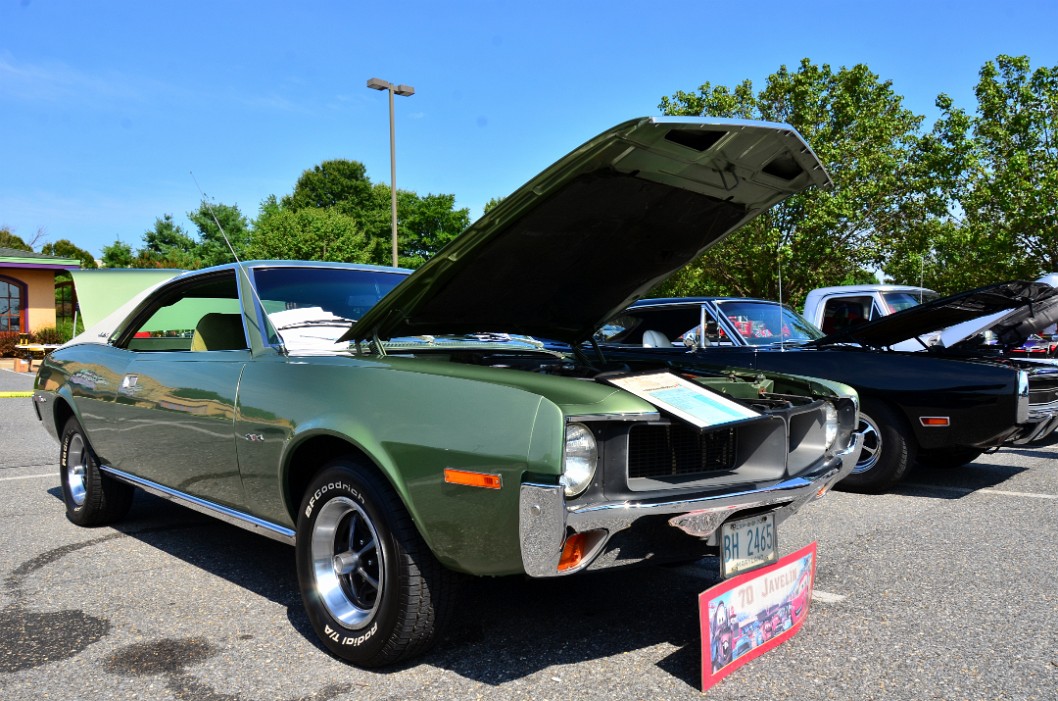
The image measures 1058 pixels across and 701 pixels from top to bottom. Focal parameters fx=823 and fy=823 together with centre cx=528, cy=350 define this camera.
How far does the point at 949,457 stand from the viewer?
6.62 m

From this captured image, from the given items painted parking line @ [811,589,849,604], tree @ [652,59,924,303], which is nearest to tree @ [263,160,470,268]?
tree @ [652,59,924,303]

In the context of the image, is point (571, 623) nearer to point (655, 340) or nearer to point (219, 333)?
point (219, 333)

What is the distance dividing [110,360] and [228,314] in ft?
3.04

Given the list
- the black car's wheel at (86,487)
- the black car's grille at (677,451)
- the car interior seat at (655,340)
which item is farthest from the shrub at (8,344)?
the black car's grille at (677,451)

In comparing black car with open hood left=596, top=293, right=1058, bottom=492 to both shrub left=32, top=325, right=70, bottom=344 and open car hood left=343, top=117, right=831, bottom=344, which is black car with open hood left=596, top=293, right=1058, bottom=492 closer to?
open car hood left=343, top=117, right=831, bottom=344

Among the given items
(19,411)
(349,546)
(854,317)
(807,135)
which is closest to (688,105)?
(807,135)

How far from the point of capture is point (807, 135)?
18641mm

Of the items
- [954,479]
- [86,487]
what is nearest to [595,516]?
[86,487]

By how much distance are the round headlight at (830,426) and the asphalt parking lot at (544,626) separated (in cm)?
72

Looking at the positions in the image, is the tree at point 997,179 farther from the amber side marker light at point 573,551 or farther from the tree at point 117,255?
the tree at point 117,255

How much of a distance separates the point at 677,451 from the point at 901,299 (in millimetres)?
8519

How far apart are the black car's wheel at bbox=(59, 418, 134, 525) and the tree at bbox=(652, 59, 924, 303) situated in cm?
1562

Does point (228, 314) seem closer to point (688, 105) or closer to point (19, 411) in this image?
point (19, 411)

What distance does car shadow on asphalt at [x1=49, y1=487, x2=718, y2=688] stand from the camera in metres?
2.88
